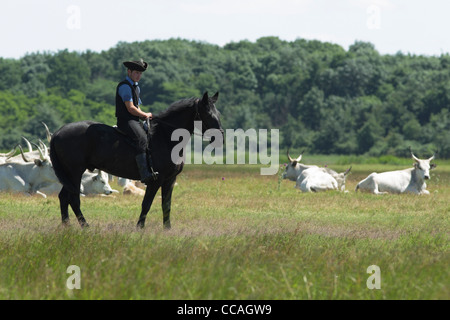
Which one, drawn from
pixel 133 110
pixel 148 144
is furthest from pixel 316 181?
pixel 133 110

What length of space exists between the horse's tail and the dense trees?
60988mm

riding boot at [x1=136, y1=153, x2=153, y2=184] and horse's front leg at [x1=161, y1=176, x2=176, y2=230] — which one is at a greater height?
riding boot at [x1=136, y1=153, x2=153, y2=184]

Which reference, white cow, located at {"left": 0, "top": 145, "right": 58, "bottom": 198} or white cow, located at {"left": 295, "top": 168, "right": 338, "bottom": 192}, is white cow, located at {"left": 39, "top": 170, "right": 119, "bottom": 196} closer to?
white cow, located at {"left": 0, "top": 145, "right": 58, "bottom": 198}

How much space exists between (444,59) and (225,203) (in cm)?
10402

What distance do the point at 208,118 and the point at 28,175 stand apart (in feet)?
30.0

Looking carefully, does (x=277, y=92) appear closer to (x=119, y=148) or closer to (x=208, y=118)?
(x=208, y=118)

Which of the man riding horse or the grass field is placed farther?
→ the man riding horse

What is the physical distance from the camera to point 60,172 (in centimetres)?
1284

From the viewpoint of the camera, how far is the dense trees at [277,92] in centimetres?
8888

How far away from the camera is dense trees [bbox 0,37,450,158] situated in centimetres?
8888

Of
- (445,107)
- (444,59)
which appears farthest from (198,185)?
(444,59)

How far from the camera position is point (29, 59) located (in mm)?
134750

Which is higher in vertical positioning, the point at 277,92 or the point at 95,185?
the point at 95,185

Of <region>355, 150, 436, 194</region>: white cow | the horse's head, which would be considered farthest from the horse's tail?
<region>355, 150, 436, 194</region>: white cow
